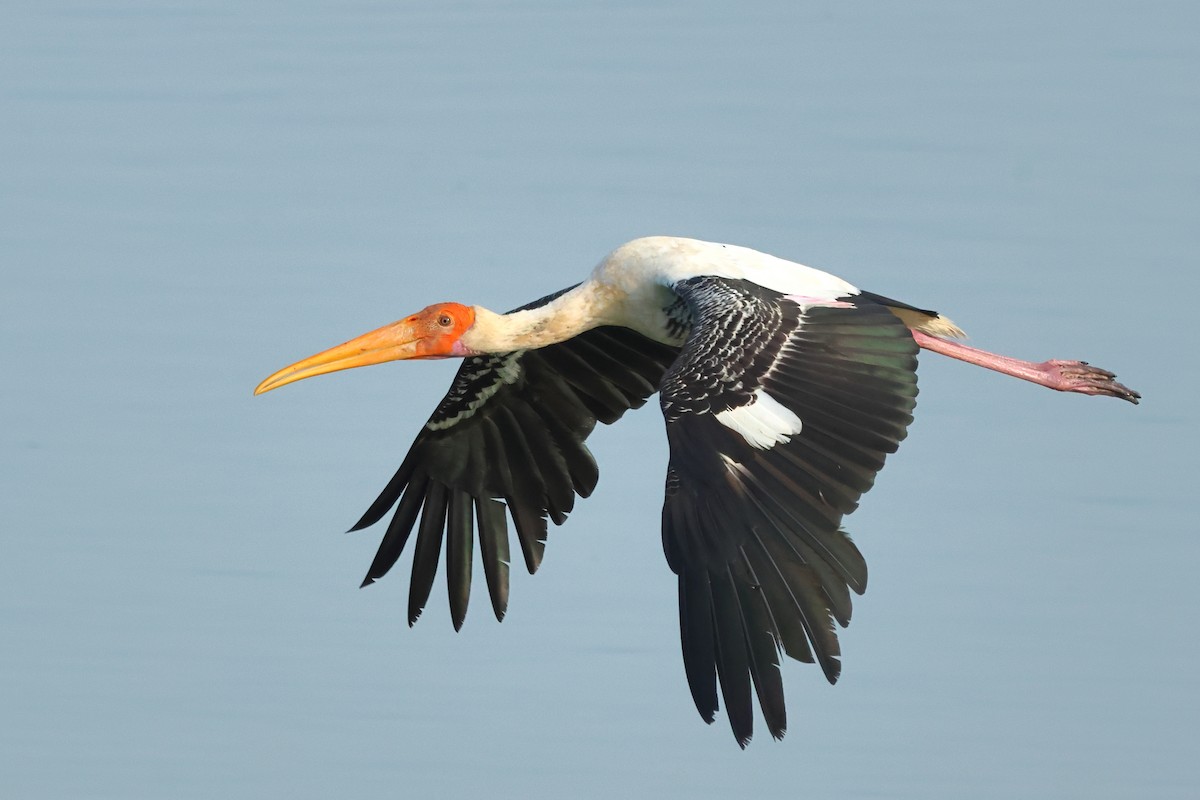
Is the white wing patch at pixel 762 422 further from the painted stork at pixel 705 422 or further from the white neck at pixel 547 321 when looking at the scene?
the white neck at pixel 547 321

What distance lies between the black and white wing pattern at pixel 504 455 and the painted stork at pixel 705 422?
1 centimetres

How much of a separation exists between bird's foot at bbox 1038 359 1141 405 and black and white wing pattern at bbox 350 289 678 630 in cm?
230

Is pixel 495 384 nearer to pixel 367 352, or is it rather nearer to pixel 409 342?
pixel 409 342

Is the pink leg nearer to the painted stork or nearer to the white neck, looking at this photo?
the painted stork

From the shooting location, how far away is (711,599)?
29.2 ft

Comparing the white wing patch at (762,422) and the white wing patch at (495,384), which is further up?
the white wing patch at (762,422)

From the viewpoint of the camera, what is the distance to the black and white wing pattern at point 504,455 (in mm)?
12203

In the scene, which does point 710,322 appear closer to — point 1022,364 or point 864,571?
point 864,571

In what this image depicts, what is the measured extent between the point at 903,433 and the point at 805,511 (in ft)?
2.50

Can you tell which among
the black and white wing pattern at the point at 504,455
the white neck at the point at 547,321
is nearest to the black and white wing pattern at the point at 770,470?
the white neck at the point at 547,321

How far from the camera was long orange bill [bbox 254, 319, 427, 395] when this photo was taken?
1192cm

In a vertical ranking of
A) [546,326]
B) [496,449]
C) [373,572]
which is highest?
[546,326]

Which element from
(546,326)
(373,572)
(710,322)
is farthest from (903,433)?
(373,572)

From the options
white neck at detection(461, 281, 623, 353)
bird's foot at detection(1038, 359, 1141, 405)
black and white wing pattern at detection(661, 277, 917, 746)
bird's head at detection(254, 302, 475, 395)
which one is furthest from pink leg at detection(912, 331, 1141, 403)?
bird's head at detection(254, 302, 475, 395)
